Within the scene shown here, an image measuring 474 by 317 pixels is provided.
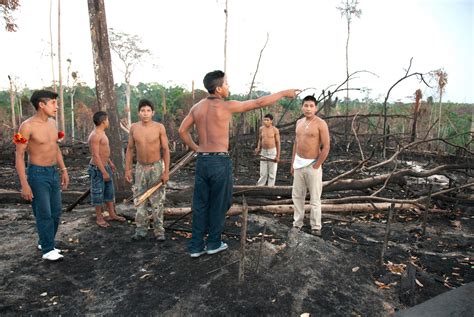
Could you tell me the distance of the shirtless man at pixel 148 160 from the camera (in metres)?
4.03

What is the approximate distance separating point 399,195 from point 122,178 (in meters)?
6.12

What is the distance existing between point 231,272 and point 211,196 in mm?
806

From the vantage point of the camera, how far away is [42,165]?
137 inches

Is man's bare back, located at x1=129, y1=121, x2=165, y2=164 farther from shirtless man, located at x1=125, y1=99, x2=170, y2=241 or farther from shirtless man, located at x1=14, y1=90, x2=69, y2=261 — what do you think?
shirtless man, located at x1=14, y1=90, x2=69, y2=261

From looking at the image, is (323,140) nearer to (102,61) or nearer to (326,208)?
(326,208)

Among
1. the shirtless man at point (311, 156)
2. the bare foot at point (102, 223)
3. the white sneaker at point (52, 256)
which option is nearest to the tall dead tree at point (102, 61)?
the bare foot at point (102, 223)

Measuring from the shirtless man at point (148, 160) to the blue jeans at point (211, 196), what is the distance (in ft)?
2.52

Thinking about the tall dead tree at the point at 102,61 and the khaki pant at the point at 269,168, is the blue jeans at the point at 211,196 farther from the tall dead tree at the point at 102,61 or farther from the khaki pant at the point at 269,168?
the khaki pant at the point at 269,168

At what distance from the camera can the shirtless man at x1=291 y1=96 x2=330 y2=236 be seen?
4.41 meters

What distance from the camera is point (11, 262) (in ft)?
11.6

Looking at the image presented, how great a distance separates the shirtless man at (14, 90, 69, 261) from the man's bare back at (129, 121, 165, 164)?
2.98 feet

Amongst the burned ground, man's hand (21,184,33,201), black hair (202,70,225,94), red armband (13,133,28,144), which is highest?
black hair (202,70,225,94)

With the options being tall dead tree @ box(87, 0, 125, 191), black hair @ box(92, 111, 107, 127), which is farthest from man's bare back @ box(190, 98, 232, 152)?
tall dead tree @ box(87, 0, 125, 191)

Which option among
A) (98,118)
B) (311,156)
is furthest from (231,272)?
(98,118)
